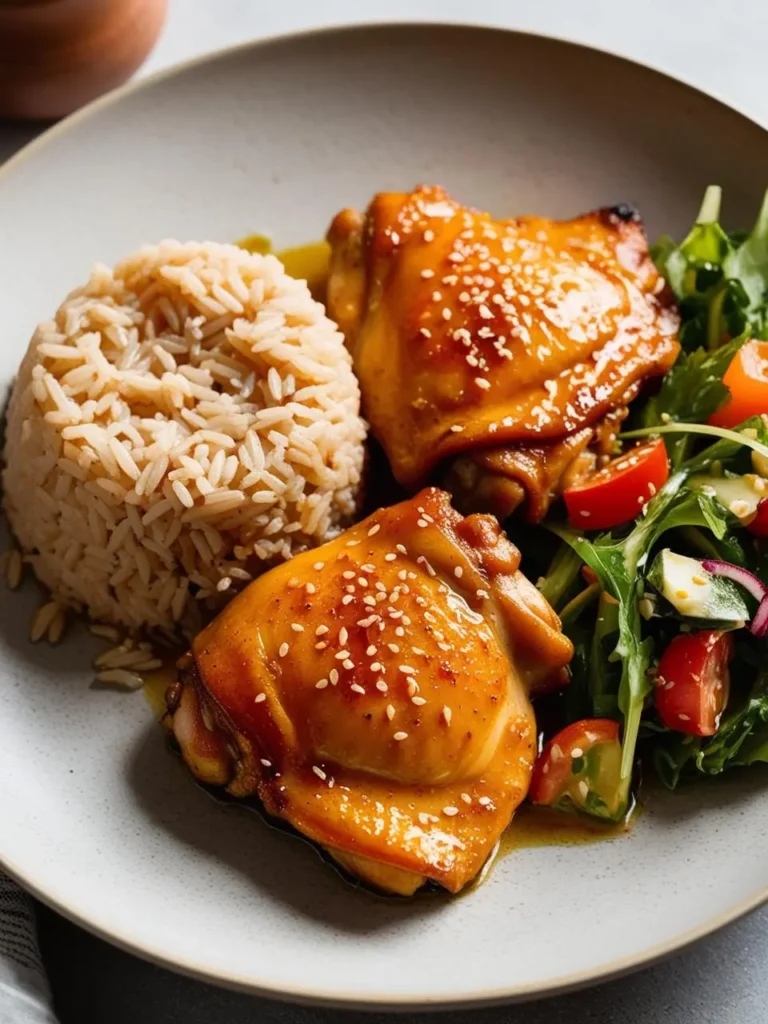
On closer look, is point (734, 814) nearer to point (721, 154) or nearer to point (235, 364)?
point (235, 364)

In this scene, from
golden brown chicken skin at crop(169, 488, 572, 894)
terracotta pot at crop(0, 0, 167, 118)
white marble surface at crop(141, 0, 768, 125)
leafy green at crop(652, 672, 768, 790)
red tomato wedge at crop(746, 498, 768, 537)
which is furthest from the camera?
white marble surface at crop(141, 0, 768, 125)

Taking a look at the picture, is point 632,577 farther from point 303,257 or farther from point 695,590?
point 303,257

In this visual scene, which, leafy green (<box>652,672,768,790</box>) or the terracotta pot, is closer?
leafy green (<box>652,672,768,790</box>)

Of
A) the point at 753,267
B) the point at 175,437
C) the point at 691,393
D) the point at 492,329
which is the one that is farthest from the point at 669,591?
the point at 175,437

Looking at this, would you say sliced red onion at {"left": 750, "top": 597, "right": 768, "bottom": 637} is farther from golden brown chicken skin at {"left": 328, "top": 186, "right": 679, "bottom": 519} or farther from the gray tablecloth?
the gray tablecloth

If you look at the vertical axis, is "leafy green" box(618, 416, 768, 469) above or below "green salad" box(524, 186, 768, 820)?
above

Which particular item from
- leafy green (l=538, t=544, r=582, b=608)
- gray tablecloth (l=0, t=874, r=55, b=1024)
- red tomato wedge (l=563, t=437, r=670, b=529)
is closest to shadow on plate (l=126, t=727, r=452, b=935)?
gray tablecloth (l=0, t=874, r=55, b=1024)

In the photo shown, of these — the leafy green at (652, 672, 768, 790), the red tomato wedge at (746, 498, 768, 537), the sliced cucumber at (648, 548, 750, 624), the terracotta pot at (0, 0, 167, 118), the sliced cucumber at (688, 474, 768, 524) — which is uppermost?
the terracotta pot at (0, 0, 167, 118)

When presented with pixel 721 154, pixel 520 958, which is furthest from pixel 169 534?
pixel 721 154
